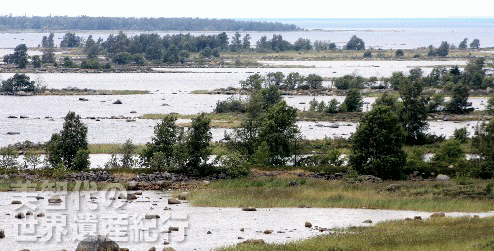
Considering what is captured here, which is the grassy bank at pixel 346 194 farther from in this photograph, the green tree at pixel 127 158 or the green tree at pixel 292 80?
the green tree at pixel 292 80

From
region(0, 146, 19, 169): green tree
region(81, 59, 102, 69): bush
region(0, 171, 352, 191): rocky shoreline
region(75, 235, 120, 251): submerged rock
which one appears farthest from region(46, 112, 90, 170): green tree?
region(81, 59, 102, 69): bush

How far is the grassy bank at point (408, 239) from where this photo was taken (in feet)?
81.3

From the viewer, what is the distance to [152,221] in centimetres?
3161

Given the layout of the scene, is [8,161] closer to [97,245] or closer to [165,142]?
[165,142]

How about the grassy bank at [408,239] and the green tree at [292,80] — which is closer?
the grassy bank at [408,239]

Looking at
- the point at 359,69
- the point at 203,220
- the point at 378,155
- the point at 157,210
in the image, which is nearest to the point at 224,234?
the point at 203,220

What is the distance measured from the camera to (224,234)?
97.6 feet

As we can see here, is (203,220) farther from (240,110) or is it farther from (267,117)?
(240,110)

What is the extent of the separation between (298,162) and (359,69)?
120 metres

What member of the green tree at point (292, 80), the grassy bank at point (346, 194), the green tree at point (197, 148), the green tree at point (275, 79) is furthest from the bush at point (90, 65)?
the grassy bank at point (346, 194)

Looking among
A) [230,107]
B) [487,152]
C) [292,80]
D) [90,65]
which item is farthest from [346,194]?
[90,65]

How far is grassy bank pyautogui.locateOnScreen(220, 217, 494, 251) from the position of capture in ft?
81.3

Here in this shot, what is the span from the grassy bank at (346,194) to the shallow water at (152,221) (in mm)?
1200

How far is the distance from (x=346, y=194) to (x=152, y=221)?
1199cm
